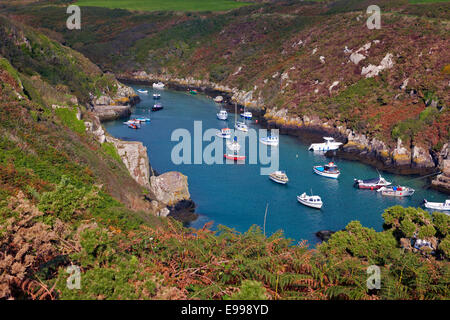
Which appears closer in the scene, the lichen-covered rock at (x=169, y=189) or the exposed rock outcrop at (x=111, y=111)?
the lichen-covered rock at (x=169, y=189)

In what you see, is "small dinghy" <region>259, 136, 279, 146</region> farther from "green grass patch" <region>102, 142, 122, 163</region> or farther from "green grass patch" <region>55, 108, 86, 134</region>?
"green grass patch" <region>55, 108, 86, 134</region>

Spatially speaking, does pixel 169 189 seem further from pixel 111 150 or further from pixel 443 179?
pixel 443 179

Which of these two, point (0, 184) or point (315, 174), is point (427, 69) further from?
point (0, 184)

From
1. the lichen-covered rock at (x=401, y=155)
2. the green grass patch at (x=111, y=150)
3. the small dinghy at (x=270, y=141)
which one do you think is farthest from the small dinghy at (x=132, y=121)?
the lichen-covered rock at (x=401, y=155)

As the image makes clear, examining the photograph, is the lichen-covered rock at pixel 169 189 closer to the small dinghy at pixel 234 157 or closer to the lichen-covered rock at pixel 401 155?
the small dinghy at pixel 234 157

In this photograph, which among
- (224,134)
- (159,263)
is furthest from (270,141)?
(159,263)

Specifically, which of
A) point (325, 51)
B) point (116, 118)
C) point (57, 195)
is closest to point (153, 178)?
point (57, 195)
